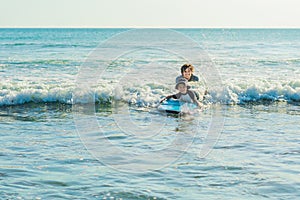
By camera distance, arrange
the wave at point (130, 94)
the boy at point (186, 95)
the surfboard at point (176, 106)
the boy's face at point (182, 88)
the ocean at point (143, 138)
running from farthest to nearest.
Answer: the wave at point (130, 94)
the boy's face at point (182, 88)
the boy at point (186, 95)
the surfboard at point (176, 106)
the ocean at point (143, 138)

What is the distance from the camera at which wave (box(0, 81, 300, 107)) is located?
52.9ft

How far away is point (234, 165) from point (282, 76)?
1405 cm

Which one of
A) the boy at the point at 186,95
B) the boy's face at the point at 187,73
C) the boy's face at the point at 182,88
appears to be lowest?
the boy at the point at 186,95

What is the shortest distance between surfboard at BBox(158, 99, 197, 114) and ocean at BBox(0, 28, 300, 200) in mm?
200

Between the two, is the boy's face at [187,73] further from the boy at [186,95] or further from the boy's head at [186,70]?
the boy at [186,95]

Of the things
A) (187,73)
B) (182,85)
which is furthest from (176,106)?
(187,73)

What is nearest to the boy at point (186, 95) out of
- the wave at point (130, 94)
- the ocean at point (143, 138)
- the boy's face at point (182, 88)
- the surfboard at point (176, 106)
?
the boy's face at point (182, 88)

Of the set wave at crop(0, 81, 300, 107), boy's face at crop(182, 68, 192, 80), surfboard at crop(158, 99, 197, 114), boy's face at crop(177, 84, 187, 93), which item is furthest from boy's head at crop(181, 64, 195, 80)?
wave at crop(0, 81, 300, 107)

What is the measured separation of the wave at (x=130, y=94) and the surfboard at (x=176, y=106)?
1870 millimetres

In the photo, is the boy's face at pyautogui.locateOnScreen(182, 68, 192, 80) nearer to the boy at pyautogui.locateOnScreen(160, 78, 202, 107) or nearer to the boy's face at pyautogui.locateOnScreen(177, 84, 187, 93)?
the boy at pyautogui.locateOnScreen(160, 78, 202, 107)

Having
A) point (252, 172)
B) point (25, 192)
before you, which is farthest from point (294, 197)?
point (25, 192)

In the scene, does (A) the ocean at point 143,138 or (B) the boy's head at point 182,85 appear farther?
(B) the boy's head at point 182,85

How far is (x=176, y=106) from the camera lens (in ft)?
43.3

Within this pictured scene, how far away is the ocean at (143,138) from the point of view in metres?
6.96
